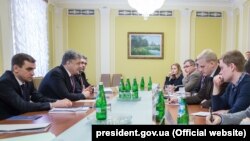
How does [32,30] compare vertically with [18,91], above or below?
above

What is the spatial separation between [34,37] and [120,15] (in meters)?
2.57

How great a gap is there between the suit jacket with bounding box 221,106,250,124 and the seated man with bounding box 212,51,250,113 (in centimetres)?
12

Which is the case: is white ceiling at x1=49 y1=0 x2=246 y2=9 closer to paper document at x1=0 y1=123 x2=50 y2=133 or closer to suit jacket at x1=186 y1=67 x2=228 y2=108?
suit jacket at x1=186 y1=67 x2=228 y2=108

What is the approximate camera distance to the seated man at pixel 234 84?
1933mm

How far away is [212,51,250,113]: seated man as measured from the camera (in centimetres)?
193

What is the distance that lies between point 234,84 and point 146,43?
5403mm

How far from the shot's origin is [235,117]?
175cm

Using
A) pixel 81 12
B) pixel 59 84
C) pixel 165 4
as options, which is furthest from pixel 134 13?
pixel 59 84

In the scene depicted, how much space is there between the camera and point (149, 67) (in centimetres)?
752

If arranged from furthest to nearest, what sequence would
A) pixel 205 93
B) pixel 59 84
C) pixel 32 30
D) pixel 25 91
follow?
pixel 32 30
pixel 59 84
pixel 205 93
pixel 25 91

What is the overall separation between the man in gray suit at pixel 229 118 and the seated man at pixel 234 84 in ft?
0.42

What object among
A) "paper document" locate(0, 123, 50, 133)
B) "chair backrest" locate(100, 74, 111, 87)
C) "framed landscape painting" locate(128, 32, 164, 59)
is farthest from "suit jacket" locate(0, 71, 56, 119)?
"framed landscape painting" locate(128, 32, 164, 59)

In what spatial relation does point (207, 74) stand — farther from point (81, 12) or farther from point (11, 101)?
point (81, 12)

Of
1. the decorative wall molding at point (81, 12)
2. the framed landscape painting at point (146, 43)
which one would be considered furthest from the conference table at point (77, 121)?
the decorative wall molding at point (81, 12)
